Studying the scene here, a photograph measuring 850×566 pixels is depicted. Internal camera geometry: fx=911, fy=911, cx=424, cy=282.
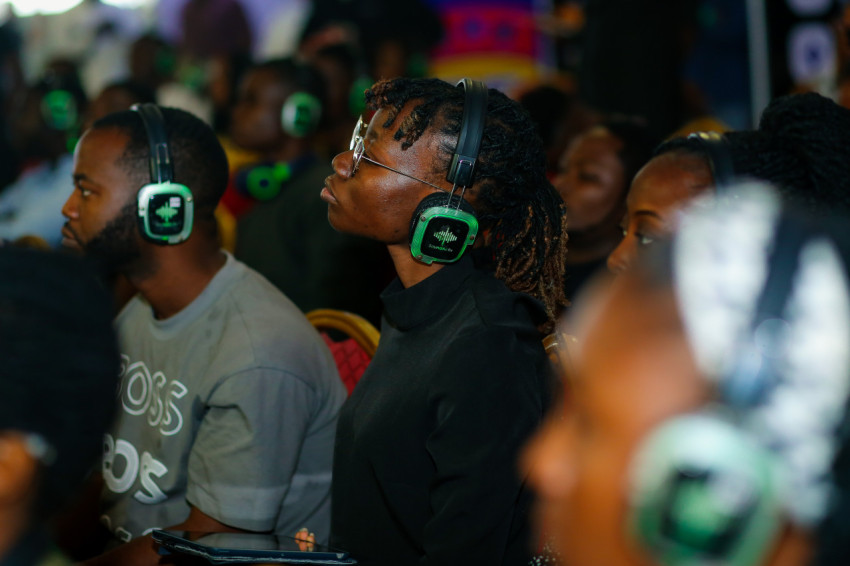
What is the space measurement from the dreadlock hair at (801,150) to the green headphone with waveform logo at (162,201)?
114 centimetres

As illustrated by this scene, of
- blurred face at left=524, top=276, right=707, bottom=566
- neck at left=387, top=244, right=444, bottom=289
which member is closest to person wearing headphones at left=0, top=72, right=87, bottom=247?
neck at left=387, top=244, right=444, bottom=289

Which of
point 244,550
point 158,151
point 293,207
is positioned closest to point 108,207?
point 158,151

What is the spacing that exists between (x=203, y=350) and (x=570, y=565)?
52.9 inches

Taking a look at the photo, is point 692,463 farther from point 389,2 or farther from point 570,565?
point 389,2

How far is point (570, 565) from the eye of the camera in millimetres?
803

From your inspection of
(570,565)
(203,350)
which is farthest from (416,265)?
(570,565)

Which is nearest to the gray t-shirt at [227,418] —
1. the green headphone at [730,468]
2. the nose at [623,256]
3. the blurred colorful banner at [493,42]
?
the nose at [623,256]

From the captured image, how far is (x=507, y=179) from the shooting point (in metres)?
1.78

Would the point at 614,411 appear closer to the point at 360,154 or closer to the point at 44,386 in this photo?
the point at 44,386

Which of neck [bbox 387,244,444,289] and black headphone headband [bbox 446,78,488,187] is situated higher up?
black headphone headband [bbox 446,78,488,187]

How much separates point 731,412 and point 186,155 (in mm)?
1754

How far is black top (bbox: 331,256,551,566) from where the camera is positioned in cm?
151

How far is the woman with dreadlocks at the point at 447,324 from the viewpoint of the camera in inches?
59.8

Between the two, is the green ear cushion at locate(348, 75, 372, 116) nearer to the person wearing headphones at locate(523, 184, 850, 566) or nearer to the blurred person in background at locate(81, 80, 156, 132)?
the blurred person in background at locate(81, 80, 156, 132)
